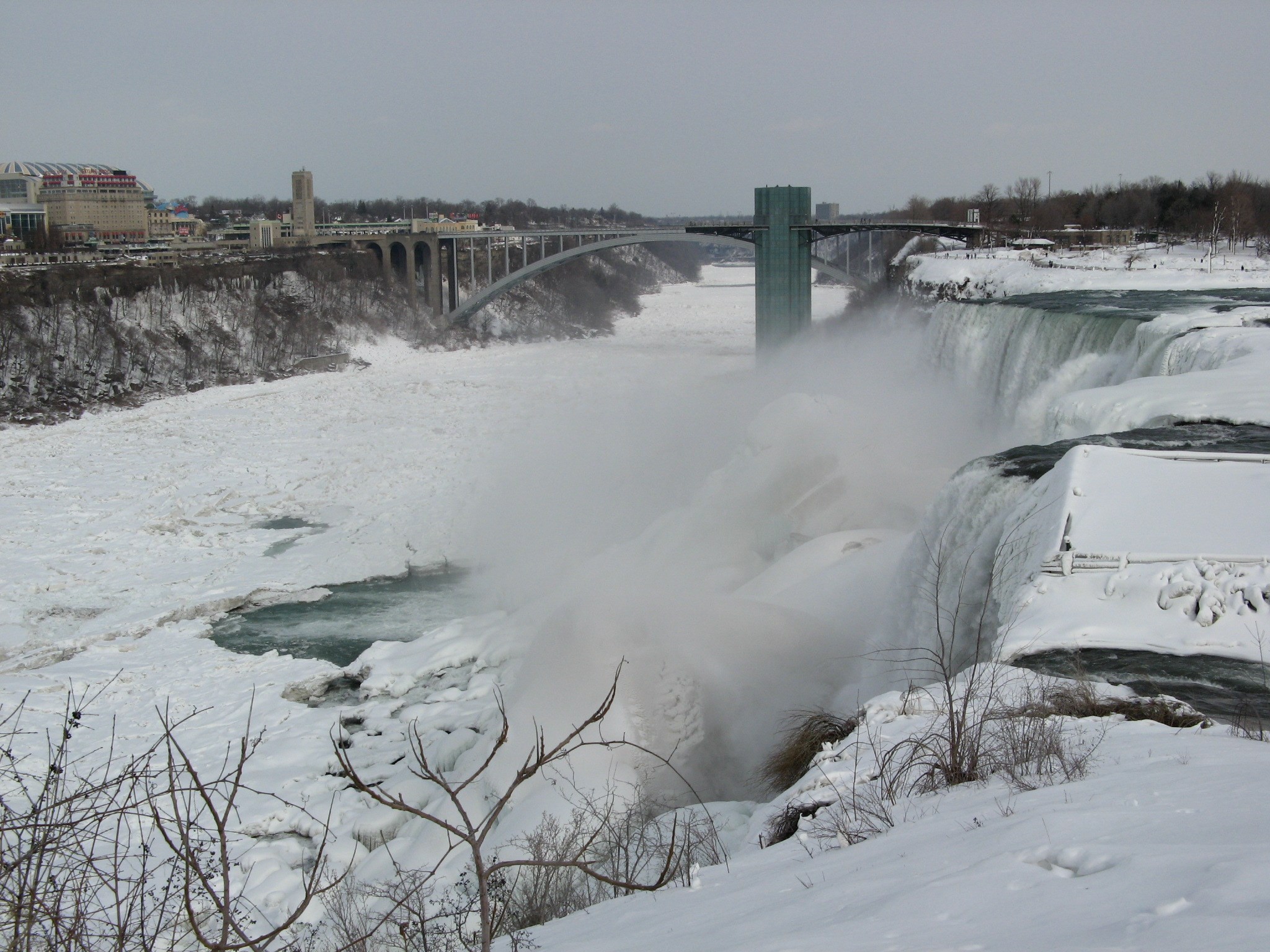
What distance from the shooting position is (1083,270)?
2661cm

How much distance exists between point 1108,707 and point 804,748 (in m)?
1.79

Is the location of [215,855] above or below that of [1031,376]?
below

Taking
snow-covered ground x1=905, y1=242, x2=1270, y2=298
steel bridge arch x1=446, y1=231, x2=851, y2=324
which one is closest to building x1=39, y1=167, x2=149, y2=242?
steel bridge arch x1=446, y1=231, x2=851, y2=324

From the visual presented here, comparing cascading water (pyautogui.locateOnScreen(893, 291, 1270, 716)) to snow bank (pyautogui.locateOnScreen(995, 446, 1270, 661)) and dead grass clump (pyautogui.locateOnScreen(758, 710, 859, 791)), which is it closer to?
snow bank (pyautogui.locateOnScreen(995, 446, 1270, 661))

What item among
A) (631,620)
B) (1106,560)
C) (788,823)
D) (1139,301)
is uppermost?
(1139,301)

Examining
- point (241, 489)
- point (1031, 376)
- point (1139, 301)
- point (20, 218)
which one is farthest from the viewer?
point (20, 218)

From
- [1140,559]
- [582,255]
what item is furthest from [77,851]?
[582,255]

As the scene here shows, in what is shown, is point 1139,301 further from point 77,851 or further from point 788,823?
point 77,851

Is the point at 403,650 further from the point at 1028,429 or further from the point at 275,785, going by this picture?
the point at 1028,429

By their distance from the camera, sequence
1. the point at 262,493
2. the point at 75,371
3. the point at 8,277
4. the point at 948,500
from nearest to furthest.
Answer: the point at 948,500 < the point at 262,493 < the point at 75,371 < the point at 8,277

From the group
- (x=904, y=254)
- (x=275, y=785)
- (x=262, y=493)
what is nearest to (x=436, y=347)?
(x=904, y=254)

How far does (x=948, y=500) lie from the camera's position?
9672 mm

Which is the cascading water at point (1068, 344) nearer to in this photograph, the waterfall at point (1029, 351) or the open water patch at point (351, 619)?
the waterfall at point (1029, 351)

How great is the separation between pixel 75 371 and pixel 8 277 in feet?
20.9
